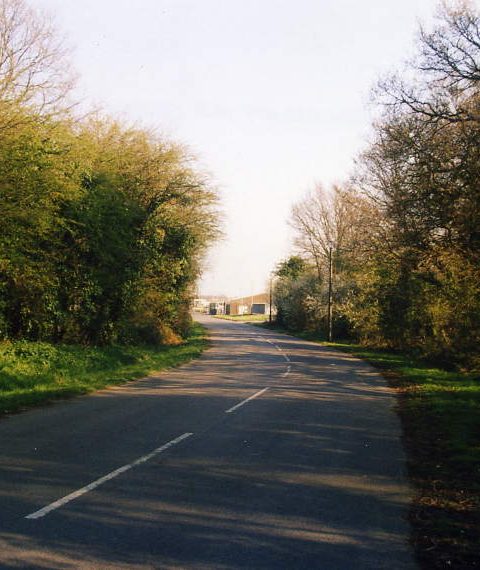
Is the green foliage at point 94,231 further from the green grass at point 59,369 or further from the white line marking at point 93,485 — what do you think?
the white line marking at point 93,485

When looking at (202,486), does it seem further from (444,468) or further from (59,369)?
(59,369)

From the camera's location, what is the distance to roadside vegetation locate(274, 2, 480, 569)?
23.1 ft

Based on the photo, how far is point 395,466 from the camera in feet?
27.2

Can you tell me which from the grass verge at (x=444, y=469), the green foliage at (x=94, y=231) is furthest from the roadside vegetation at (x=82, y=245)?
the grass verge at (x=444, y=469)

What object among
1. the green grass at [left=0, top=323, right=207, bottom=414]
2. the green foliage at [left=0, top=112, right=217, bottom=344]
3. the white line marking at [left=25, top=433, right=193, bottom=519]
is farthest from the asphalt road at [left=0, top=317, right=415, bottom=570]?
the green foliage at [left=0, top=112, right=217, bottom=344]

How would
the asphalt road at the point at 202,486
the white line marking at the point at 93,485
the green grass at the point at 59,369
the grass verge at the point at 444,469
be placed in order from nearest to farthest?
the asphalt road at the point at 202,486 → the grass verge at the point at 444,469 → the white line marking at the point at 93,485 → the green grass at the point at 59,369

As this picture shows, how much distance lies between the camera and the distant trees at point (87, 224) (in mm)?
17016

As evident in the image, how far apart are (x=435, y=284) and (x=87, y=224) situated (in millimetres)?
12575

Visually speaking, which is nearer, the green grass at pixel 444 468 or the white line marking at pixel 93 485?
the green grass at pixel 444 468

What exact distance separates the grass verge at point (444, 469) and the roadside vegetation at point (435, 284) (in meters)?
0.02

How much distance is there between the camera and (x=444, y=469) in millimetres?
8273

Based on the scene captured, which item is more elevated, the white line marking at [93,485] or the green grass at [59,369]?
the green grass at [59,369]

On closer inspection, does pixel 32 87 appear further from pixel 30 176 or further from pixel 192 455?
pixel 192 455

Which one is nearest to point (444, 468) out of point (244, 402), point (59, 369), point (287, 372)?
point (244, 402)
